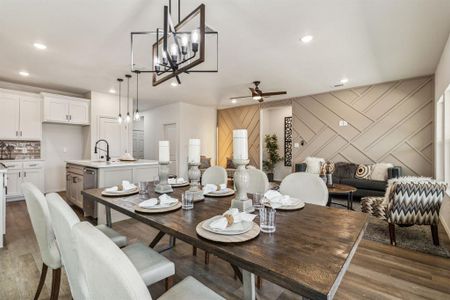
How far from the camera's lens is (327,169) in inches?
160

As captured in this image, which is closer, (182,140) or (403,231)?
(403,231)

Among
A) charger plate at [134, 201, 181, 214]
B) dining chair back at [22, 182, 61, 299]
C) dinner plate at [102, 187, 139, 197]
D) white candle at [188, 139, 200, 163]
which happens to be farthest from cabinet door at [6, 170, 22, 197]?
white candle at [188, 139, 200, 163]

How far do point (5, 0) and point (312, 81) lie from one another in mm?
5005

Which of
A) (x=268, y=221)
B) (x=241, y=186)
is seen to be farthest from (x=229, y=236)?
(x=241, y=186)

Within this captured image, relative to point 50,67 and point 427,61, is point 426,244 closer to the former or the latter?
point 427,61

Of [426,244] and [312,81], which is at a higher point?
[312,81]

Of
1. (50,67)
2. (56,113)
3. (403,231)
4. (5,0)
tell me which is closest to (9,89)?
(56,113)

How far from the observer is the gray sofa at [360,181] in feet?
15.1

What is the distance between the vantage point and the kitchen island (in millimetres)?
3427

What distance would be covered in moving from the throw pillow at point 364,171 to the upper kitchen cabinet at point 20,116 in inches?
297

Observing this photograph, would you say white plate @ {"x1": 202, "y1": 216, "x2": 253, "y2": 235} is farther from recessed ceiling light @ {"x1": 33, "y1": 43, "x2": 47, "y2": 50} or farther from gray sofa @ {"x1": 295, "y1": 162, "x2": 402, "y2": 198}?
gray sofa @ {"x1": 295, "y1": 162, "x2": 402, "y2": 198}

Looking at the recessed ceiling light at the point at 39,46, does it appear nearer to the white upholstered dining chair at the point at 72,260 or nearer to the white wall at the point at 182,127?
the white upholstered dining chair at the point at 72,260

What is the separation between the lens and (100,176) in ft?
11.1

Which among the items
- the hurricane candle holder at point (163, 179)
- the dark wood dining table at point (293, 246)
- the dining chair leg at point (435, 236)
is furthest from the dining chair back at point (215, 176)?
the dining chair leg at point (435, 236)
